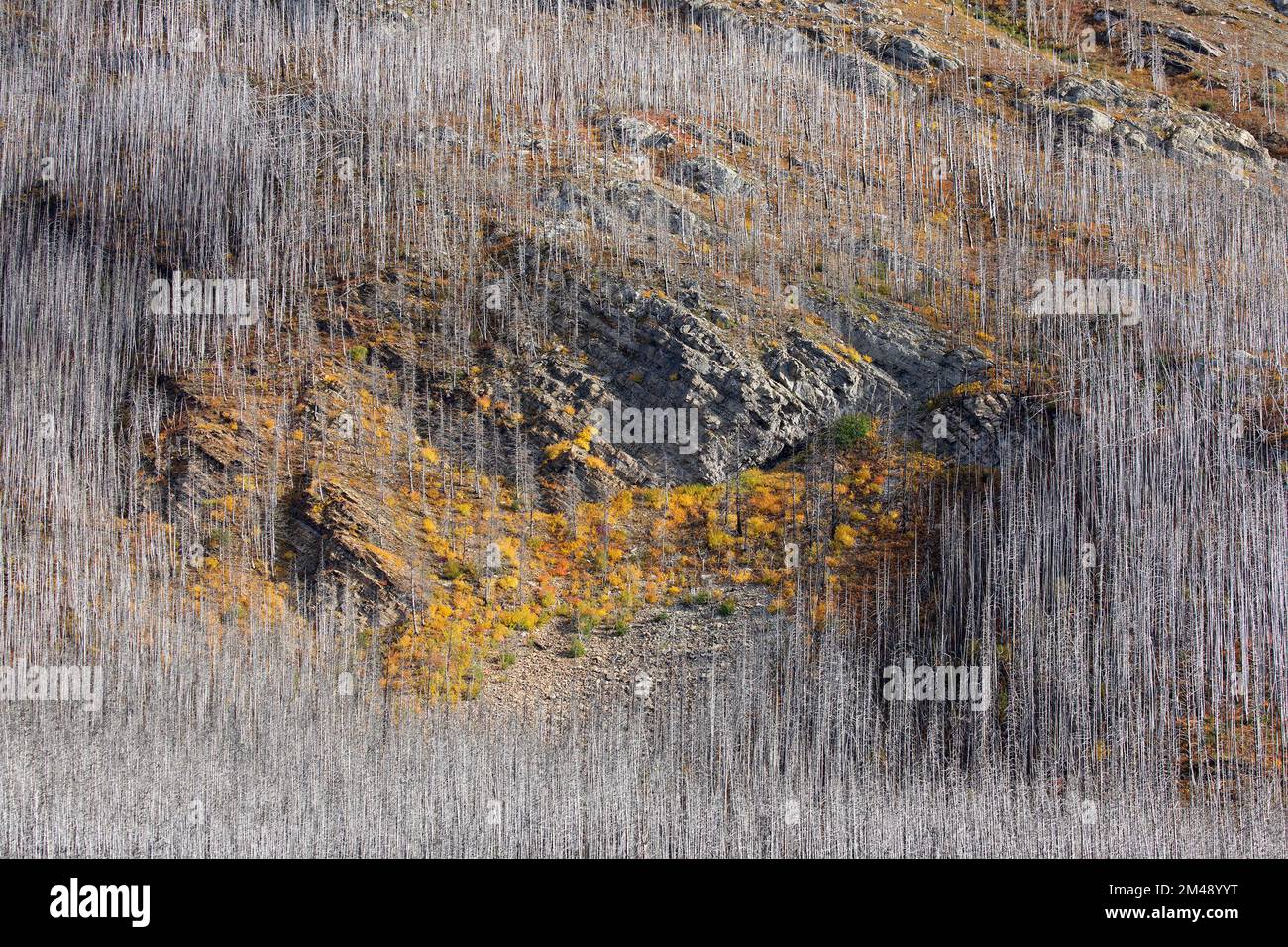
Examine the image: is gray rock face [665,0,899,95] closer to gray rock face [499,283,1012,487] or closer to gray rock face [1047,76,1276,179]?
gray rock face [1047,76,1276,179]

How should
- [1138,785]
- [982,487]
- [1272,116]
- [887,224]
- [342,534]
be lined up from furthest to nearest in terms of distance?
1. [1272,116]
2. [887,224]
3. [982,487]
4. [342,534]
5. [1138,785]

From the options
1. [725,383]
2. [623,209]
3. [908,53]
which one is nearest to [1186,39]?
[908,53]

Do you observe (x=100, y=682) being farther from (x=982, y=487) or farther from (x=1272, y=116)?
(x=1272, y=116)

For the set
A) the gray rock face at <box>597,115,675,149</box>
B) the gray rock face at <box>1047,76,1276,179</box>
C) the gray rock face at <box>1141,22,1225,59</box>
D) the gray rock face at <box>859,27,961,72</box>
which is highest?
the gray rock face at <box>1141,22,1225,59</box>

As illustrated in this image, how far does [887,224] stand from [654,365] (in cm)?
662

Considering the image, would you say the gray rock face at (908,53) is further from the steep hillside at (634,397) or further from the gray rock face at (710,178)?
the gray rock face at (710,178)

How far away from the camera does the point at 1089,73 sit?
3328 cm

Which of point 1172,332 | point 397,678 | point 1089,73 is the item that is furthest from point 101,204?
point 1089,73

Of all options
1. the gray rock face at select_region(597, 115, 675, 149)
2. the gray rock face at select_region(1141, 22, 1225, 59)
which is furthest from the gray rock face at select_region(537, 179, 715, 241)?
the gray rock face at select_region(1141, 22, 1225, 59)

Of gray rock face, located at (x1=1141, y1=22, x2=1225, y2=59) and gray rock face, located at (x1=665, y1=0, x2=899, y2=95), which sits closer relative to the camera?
gray rock face, located at (x1=665, y1=0, x2=899, y2=95)

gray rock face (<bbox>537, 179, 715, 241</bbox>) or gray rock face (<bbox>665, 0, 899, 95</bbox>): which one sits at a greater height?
gray rock face (<bbox>665, 0, 899, 95</bbox>)

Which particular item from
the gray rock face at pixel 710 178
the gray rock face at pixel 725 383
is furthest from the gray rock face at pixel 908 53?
the gray rock face at pixel 725 383

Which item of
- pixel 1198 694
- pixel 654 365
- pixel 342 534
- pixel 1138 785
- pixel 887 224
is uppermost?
pixel 887 224

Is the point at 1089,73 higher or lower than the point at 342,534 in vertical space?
higher
